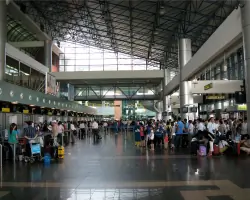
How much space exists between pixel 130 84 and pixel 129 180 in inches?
1657

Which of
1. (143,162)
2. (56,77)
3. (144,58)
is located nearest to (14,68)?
(56,77)

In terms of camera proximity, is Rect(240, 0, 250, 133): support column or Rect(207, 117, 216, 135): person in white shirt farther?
Rect(207, 117, 216, 135): person in white shirt

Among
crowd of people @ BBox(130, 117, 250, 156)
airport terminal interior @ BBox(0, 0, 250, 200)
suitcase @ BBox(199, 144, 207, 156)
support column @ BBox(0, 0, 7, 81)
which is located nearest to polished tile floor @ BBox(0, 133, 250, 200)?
airport terminal interior @ BBox(0, 0, 250, 200)

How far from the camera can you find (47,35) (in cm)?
3522

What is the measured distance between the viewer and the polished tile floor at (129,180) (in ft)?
21.6

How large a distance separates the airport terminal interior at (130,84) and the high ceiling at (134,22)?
122mm

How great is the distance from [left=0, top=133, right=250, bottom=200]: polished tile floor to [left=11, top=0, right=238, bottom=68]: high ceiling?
1122cm

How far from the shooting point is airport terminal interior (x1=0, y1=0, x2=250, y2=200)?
26.0 feet

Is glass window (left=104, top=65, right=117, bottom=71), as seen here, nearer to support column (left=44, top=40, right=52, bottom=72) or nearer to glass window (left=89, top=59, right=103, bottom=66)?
glass window (left=89, top=59, right=103, bottom=66)

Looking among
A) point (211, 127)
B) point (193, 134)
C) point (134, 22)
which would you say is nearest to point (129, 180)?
point (211, 127)

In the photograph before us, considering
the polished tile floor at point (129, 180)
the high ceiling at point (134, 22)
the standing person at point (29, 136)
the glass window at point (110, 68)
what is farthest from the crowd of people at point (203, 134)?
the glass window at point (110, 68)

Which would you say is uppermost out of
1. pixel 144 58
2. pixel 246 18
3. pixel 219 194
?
pixel 144 58

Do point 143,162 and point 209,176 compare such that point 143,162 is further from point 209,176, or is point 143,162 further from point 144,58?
point 144,58

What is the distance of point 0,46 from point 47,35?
16.0 m
